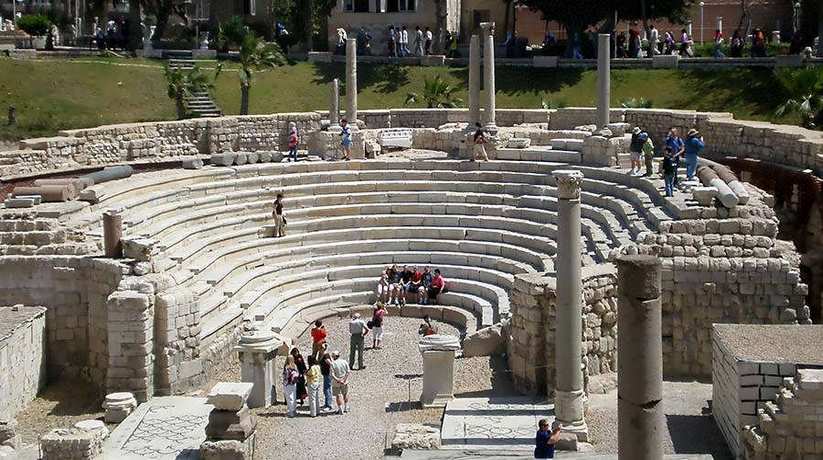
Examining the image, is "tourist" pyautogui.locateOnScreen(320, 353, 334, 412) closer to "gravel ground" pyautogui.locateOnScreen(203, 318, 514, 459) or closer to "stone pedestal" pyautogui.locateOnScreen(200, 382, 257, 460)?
"gravel ground" pyautogui.locateOnScreen(203, 318, 514, 459)

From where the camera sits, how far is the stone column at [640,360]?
477 inches

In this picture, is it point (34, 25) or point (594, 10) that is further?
point (34, 25)

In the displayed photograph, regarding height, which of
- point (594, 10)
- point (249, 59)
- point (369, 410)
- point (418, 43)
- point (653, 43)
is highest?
point (594, 10)

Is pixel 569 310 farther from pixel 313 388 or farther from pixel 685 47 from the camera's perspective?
pixel 685 47

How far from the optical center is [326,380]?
23672mm

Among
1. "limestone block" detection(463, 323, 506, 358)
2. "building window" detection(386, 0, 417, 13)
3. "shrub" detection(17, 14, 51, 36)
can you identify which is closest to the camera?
"limestone block" detection(463, 323, 506, 358)

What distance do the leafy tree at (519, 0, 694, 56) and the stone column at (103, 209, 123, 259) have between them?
3132cm

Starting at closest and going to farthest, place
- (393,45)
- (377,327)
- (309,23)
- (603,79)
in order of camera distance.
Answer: (377,327) < (603,79) < (393,45) < (309,23)

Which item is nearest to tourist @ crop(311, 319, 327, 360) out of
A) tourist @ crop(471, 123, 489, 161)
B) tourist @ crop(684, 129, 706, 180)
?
tourist @ crop(684, 129, 706, 180)

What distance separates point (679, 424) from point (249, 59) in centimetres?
2922

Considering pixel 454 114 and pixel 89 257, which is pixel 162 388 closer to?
pixel 89 257

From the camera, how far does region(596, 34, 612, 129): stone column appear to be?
34.8 metres

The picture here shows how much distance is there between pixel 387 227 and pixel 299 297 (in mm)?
4150

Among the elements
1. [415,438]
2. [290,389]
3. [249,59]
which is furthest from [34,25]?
[415,438]
